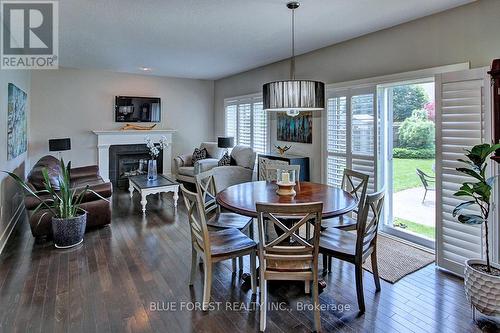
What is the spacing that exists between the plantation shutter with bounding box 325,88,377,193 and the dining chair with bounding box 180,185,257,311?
238cm

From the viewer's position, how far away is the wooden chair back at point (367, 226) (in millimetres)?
2328

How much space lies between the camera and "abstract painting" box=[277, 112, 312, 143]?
538 cm

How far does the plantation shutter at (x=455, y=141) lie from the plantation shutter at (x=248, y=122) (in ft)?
12.4

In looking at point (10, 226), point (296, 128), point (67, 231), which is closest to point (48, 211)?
point (67, 231)

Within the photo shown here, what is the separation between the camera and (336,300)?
2.61 meters

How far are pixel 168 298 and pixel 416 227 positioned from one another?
352 cm

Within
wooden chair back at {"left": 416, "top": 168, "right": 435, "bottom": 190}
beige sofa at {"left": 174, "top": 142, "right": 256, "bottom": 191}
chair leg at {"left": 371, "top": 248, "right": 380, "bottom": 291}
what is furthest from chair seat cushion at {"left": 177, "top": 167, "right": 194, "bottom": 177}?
chair leg at {"left": 371, "top": 248, "right": 380, "bottom": 291}

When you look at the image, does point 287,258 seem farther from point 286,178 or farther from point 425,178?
point 425,178

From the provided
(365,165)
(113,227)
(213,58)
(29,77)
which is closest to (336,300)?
(365,165)

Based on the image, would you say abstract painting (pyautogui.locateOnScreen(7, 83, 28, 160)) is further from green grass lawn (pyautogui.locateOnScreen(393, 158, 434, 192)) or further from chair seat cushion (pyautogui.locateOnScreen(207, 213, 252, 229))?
green grass lawn (pyautogui.locateOnScreen(393, 158, 434, 192))

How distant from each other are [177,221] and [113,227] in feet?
2.96

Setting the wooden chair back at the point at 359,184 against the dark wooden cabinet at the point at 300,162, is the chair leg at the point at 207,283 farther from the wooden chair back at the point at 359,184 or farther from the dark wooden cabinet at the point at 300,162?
the dark wooden cabinet at the point at 300,162

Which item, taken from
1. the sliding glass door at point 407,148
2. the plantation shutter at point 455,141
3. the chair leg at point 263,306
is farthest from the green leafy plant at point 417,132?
the chair leg at point 263,306

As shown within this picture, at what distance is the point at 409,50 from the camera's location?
12.3 ft
